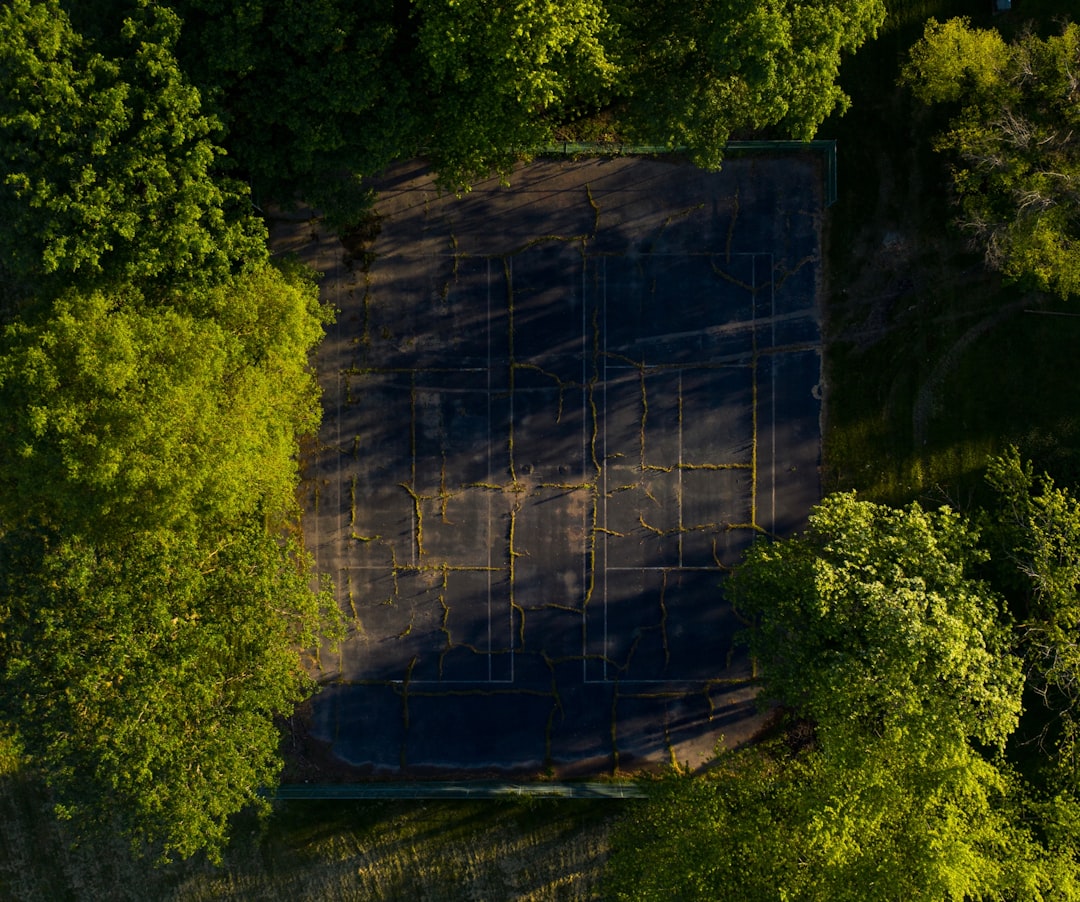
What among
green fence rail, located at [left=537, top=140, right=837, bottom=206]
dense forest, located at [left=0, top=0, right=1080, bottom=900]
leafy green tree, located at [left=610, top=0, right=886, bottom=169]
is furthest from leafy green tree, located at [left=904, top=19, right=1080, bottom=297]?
leafy green tree, located at [left=610, top=0, right=886, bottom=169]

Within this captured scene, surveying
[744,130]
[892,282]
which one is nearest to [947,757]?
[892,282]

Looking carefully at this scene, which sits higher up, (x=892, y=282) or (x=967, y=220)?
(x=967, y=220)

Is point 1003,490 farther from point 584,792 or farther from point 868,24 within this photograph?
point 584,792

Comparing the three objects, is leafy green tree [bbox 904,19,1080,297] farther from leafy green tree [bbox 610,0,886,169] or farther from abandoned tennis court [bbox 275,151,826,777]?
abandoned tennis court [bbox 275,151,826,777]

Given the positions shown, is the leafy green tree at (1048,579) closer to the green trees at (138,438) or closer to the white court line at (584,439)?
the white court line at (584,439)

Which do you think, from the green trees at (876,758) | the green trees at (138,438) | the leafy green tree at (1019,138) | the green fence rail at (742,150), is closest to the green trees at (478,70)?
the green trees at (138,438)

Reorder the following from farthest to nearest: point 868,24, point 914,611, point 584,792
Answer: point 584,792
point 868,24
point 914,611
